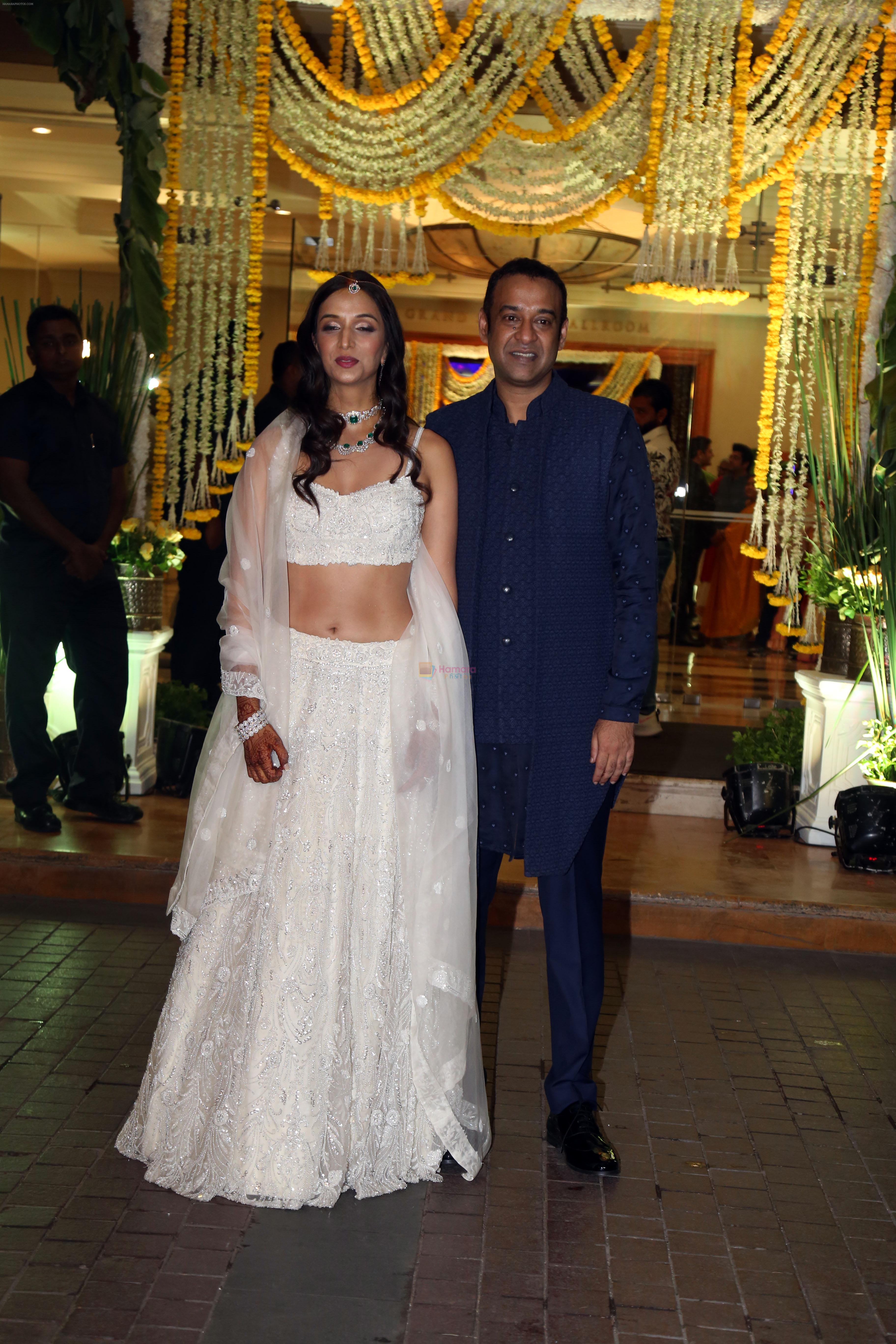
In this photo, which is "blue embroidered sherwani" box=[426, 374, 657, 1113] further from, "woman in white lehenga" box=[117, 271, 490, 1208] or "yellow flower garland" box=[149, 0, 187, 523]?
"yellow flower garland" box=[149, 0, 187, 523]

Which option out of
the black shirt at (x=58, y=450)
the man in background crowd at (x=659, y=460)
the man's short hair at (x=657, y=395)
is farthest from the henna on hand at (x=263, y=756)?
the man's short hair at (x=657, y=395)

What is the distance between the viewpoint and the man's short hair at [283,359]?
5.85 metres

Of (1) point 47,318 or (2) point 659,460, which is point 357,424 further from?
(2) point 659,460

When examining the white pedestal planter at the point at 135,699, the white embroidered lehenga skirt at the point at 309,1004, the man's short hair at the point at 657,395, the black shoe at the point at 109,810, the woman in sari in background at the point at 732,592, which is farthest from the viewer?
the woman in sari in background at the point at 732,592

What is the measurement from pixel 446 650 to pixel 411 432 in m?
0.47

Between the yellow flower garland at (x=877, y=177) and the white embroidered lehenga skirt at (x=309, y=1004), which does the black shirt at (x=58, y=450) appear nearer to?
the white embroidered lehenga skirt at (x=309, y=1004)

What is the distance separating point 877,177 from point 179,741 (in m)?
3.69

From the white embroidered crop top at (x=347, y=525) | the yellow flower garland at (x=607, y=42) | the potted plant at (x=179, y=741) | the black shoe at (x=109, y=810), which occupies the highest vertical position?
the yellow flower garland at (x=607, y=42)

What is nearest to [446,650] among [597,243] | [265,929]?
[265,929]

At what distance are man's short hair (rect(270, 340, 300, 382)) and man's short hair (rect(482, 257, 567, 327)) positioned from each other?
122 inches

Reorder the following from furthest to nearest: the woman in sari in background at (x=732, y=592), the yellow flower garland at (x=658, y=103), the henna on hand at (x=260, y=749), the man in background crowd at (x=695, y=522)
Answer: the woman in sari in background at (x=732, y=592)
the man in background crowd at (x=695, y=522)
the yellow flower garland at (x=658, y=103)
the henna on hand at (x=260, y=749)

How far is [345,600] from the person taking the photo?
276 centimetres

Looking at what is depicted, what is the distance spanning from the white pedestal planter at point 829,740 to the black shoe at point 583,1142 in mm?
2750

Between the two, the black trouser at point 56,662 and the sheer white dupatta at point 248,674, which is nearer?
the sheer white dupatta at point 248,674
